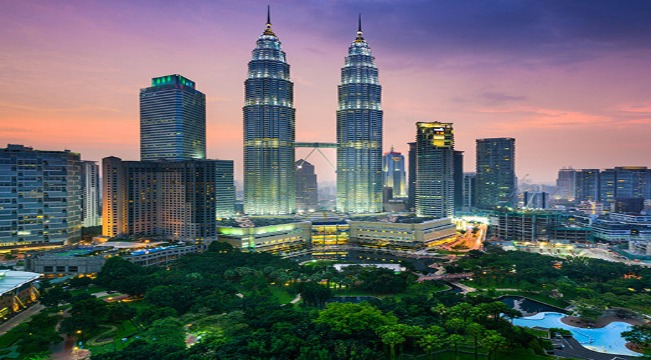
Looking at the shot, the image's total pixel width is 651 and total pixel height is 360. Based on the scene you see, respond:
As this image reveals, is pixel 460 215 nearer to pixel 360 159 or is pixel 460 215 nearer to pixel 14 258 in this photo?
pixel 360 159

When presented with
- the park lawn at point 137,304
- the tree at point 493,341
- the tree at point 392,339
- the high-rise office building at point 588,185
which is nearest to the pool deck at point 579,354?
the tree at point 493,341

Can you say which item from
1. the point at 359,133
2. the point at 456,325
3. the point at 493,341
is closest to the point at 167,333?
the point at 456,325

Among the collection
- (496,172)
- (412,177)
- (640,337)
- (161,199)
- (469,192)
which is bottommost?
(640,337)

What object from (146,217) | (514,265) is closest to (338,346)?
(514,265)

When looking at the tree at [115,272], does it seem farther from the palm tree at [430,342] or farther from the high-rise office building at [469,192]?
the high-rise office building at [469,192]

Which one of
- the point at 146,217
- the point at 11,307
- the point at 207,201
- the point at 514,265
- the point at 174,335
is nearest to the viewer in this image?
the point at 174,335

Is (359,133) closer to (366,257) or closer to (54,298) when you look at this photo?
(366,257)

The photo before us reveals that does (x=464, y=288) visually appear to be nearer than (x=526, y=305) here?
No
